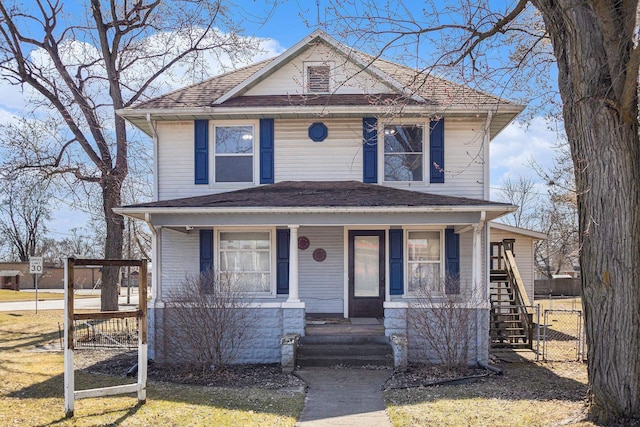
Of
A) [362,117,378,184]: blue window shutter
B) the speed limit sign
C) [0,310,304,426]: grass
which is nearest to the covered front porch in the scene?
[362,117,378,184]: blue window shutter

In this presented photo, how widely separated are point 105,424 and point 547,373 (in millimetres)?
7543

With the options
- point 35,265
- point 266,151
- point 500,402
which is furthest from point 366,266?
point 35,265

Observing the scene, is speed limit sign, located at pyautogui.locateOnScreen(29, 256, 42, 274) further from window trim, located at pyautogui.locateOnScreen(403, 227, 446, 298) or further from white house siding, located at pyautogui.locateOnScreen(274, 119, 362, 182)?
window trim, located at pyautogui.locateOnScreen(403, 227, 446, 298)

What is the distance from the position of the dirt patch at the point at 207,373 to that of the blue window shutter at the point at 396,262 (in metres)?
3.25

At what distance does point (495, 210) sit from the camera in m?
10.3

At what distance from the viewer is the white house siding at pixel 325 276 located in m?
12.6

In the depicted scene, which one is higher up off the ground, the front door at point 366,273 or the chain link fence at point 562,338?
the front door at point 366,273

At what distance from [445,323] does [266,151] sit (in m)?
5.48

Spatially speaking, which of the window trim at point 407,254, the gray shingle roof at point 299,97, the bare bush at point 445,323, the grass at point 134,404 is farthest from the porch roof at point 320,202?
the grass at point 134,404

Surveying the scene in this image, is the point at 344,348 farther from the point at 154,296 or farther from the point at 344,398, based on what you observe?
the point at 154,296

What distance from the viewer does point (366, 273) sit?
12.6 metres

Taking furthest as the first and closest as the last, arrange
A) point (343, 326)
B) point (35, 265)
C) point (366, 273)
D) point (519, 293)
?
point (35, 265), point (519, 293), point (366, 273), point (343, 326)

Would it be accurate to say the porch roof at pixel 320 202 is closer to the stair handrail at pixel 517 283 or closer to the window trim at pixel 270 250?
the window trim at pixel 270 250

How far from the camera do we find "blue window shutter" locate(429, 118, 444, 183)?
12.1 meters
